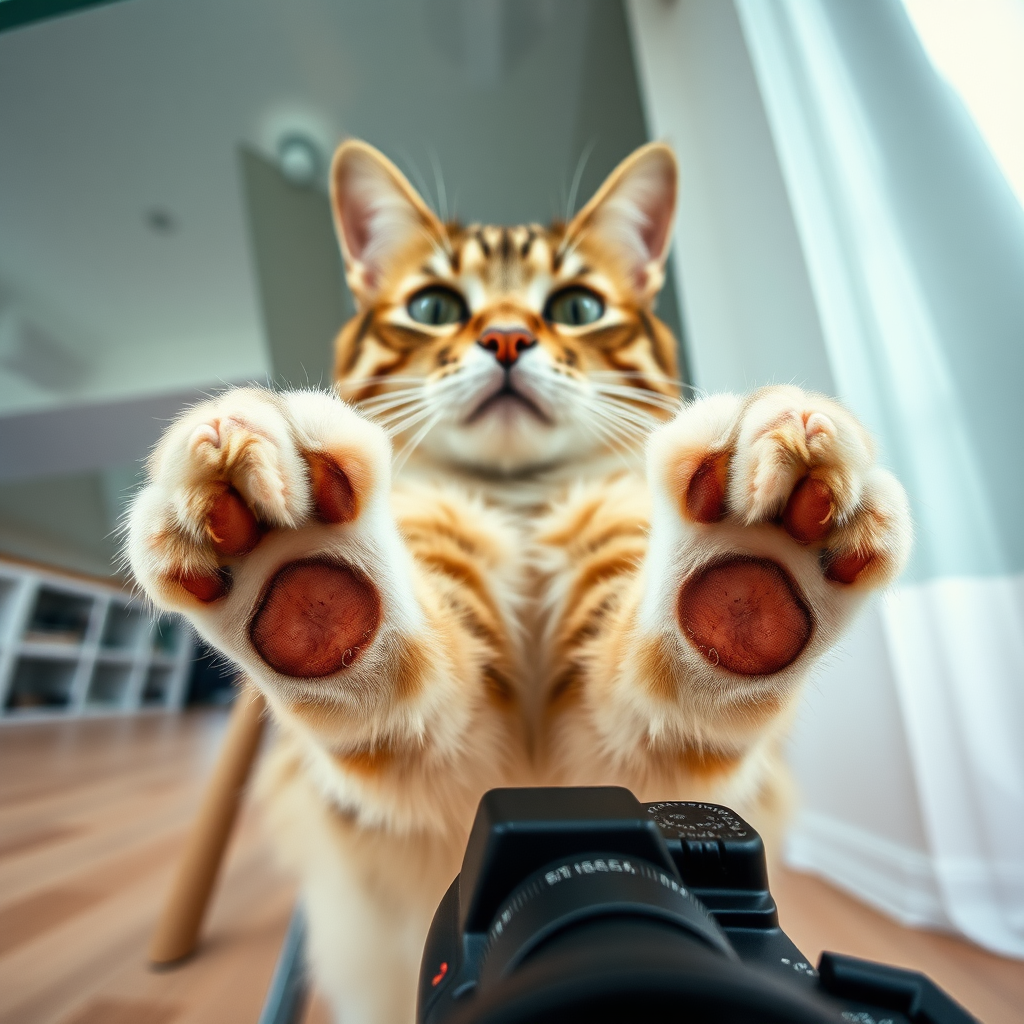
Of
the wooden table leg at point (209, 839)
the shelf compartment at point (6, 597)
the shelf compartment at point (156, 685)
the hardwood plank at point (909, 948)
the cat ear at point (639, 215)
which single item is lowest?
the hardwood plank at point (909, 948)

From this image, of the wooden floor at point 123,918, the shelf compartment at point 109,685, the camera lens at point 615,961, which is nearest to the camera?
the camera lens at point 615,961

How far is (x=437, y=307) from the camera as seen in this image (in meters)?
0.54

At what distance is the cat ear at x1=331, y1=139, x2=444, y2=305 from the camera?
524 millimetres

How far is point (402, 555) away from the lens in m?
0.32

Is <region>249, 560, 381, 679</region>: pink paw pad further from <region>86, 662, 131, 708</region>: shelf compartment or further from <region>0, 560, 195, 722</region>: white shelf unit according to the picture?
<region>86, 662, 131, 708</region>: shelf compartment

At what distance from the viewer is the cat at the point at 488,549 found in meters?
0.25

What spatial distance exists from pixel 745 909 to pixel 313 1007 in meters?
0.40

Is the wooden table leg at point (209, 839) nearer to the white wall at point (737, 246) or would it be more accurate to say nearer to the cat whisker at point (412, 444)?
the cat whisker at point (412, 444)

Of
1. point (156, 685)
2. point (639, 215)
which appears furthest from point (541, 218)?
point (156, 685)

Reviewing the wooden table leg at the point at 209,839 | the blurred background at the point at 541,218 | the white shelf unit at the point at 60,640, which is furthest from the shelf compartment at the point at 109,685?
the wooden table leg at the point at 209,839

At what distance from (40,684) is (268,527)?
0.48 metres

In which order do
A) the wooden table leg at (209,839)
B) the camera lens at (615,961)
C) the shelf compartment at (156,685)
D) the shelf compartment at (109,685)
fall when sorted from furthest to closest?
the shelf compartment at (156,685), the shelf compartment at (109,685), the wooden table leg at (209,839), the camera lens at (615,961)

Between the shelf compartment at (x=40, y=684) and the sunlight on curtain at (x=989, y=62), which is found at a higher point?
the sunlight on curtain at (x=989, y=62)

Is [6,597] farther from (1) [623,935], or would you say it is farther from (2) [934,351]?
(2) [934,351]
